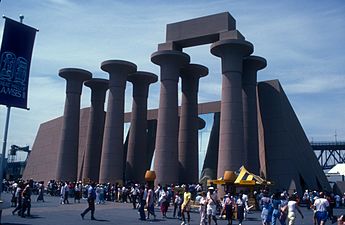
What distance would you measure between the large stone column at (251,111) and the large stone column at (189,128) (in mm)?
6658

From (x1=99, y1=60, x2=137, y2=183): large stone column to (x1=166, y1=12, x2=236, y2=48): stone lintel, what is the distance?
6.43 m

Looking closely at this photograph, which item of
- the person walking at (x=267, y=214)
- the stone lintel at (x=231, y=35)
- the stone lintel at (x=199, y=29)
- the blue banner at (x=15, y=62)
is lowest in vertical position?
the person walking at (x=267, y=214)

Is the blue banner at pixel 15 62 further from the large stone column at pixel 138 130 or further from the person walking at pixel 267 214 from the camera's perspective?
the large stone column at pixel 138 130

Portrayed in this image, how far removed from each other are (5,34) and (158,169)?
29.6 m

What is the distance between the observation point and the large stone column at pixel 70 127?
1989 inches

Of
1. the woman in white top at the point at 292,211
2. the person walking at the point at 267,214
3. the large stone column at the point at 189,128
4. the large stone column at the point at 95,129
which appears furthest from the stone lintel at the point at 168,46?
the woman in white top at the point at 292,211

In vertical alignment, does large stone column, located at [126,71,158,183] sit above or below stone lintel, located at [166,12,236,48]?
below

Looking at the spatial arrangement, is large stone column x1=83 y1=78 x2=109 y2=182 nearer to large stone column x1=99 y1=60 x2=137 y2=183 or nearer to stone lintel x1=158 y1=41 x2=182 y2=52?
large stone column x1=99 y1=60 x2=137 y2=183

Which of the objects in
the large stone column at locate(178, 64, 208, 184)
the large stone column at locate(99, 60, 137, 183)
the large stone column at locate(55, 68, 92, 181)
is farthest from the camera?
the large stone column at locate(55, 68, 92, 181)

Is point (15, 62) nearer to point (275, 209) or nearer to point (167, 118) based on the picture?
point (275, 209)

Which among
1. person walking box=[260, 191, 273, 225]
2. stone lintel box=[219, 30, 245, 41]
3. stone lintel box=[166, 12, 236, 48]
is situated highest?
stone lintel box=[166, 12, 236, 48]

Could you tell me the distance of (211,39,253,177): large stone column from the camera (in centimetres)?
3825

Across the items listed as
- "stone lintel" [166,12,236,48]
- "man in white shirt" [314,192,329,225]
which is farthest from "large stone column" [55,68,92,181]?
"man in white shirt" [314,192,329,225]

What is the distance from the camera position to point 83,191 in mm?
41250
